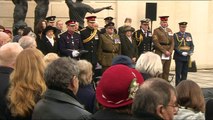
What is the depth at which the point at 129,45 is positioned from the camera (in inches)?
439

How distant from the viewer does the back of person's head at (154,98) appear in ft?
8.40

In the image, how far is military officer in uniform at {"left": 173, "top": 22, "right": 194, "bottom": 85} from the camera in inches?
475

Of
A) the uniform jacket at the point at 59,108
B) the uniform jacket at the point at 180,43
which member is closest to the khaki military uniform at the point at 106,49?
the uniform jacket at the point at 180,43

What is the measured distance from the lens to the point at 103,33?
36.3 feet

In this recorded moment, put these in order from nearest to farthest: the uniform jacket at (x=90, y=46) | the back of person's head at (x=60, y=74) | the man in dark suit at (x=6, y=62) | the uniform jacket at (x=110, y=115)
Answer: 1. the uniform jacket at (x=110, y=115)
2. the back of person's head at (x=60, y=74)
3. the man in dark suit at (x=6, y=62)
4. the uniform jacket at (x=90, y=46)

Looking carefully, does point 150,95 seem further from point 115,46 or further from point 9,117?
point 115,46

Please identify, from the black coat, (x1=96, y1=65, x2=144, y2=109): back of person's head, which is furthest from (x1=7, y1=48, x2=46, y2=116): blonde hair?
(x1=96, y1=65, x2=144, y2=109): back of person's head

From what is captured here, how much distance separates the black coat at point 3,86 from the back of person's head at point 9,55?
78 millimetres

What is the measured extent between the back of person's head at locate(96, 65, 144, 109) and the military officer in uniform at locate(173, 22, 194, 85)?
9.34 metres

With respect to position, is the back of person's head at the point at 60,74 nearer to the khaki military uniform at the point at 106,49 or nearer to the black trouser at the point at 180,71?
the khaki military uniform at the point at 106,49

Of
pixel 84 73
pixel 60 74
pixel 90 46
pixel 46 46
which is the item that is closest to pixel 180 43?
pixel 90 46

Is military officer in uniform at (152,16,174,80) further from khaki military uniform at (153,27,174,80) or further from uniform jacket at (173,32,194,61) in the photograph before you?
uniform jacket at (173,32,194,61)

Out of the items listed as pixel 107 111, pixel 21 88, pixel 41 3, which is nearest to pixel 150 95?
pixel 107 111

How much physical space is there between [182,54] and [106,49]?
2477mm
